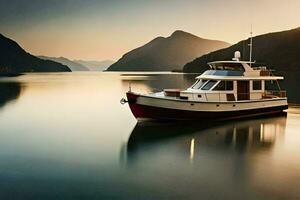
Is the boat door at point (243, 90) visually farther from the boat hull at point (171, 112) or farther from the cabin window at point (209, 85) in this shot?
the cabin window at point (209, 85)

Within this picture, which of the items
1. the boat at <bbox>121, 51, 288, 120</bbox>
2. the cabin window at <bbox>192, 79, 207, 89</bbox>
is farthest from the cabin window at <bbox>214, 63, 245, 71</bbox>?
the cabin window at <bbox>192, 79, 207, 89</bbox>

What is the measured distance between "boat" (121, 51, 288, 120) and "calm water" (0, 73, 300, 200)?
37.3 inches

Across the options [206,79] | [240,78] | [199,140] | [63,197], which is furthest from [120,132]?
[63,197]

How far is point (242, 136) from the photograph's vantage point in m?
24.4

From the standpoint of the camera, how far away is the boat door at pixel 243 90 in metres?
29.5

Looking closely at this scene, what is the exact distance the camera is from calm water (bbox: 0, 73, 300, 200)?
526 inches

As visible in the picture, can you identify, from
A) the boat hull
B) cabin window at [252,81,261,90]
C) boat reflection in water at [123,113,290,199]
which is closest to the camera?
boat reflection in water at [123,113,290,199]

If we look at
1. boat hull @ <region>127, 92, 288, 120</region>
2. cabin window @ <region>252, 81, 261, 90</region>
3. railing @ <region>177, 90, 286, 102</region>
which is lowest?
boat hull @ <region>127, 92, 288, 120</region>

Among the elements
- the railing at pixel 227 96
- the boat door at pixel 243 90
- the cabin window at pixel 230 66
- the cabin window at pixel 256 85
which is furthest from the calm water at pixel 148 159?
the cabin window at pixel 230 66

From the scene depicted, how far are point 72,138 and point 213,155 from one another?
925 cm

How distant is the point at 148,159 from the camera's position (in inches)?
717

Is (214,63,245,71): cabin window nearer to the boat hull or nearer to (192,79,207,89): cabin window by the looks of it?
(192,79,207,89): cabin window

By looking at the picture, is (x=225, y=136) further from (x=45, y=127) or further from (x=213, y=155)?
(x=45, y=127)

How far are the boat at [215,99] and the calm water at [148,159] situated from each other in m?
0.95
